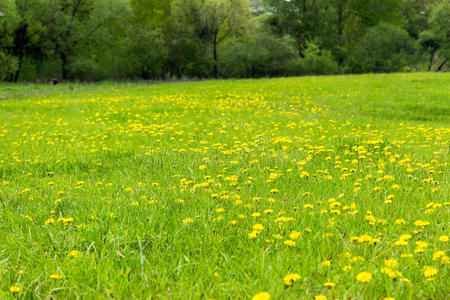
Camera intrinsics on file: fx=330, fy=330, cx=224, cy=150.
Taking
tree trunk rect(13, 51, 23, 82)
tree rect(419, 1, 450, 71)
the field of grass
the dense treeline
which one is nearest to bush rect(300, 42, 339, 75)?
the dense treeline

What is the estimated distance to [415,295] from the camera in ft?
6.89

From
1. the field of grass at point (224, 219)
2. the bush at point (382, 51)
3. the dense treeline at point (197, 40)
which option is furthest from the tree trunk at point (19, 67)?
the bush at point (382, 51)

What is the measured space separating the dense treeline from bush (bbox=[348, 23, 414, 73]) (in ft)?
0.44

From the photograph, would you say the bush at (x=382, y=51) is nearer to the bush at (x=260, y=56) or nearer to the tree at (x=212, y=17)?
the bush at (x=260, y=56)

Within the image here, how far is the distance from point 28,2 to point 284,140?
4412 cm

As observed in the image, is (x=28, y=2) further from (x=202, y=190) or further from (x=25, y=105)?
(x=202, y=190)

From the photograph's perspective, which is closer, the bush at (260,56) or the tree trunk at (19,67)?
the tree trunk at (19,67)

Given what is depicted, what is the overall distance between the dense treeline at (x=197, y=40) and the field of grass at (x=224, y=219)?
37.1 meters

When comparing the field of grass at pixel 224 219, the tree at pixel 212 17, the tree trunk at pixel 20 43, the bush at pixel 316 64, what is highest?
the tree at pixel 212 17

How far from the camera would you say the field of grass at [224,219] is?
225 centimetres

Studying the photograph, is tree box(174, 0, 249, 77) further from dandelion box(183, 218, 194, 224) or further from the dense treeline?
dandelion box(183, 218, 194, 224)

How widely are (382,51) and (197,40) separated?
1010 inches

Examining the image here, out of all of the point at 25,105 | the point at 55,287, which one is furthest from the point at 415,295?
the point at 25,105

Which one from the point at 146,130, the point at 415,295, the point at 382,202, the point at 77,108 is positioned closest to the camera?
the point at 415,295
